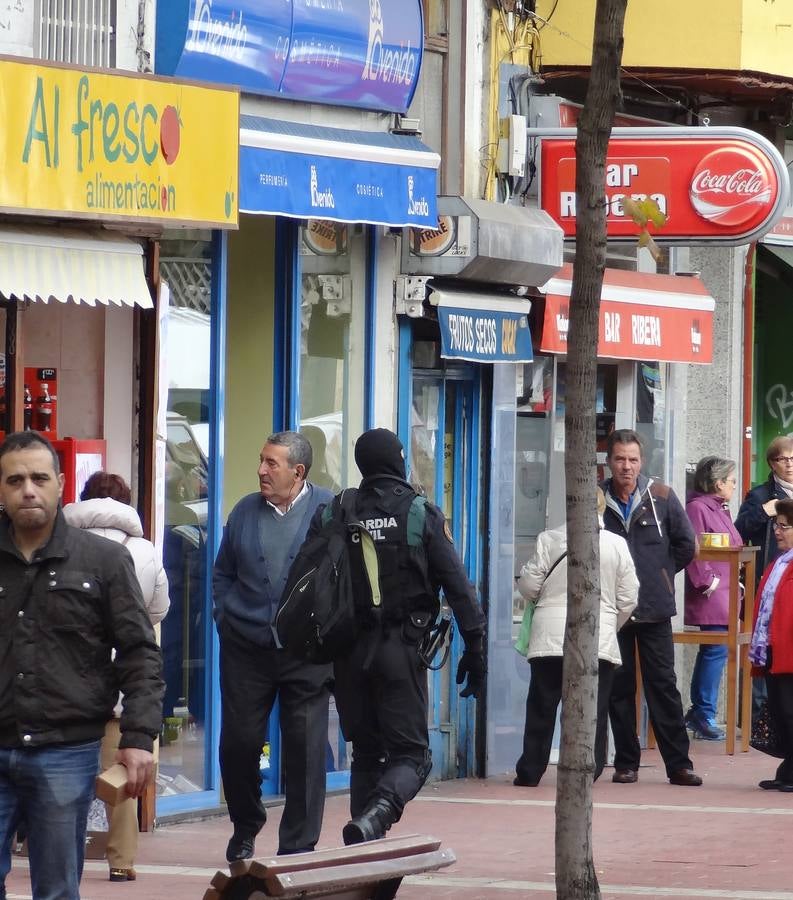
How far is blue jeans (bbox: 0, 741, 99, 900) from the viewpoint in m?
5.73

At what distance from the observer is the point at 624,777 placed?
12.8m

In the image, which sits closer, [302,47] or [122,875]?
[122,875]

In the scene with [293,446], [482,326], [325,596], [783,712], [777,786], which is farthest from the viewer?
[482,326]

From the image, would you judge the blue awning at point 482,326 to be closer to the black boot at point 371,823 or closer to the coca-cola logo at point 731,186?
the coca-cola logo at point 731,186

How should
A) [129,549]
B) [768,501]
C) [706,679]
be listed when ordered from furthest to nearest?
[706,679] → [768,501] → [129,549]

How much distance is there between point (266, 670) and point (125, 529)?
36.3 inches

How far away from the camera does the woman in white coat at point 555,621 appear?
12055 mm

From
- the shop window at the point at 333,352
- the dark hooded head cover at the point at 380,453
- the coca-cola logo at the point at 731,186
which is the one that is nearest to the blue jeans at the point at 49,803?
the dark hooded head cover at the point at 380,453

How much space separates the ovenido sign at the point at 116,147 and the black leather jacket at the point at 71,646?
3559 mm

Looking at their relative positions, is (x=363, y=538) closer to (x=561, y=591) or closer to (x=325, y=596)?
(x=325, y=596)

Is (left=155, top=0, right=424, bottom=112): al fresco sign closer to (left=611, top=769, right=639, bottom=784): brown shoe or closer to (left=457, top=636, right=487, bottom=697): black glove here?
(left=457, top=636, right=487, bottom=697): black glove

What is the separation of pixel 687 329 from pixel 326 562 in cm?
685

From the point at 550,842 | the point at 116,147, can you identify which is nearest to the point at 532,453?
the point at 550,842

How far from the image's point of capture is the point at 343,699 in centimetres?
868
